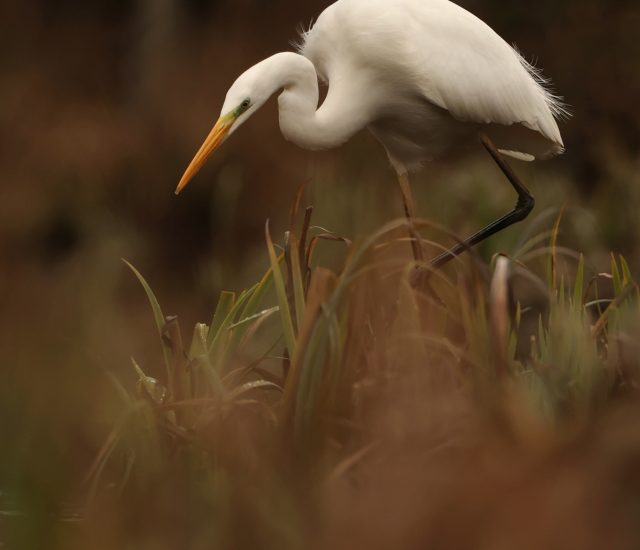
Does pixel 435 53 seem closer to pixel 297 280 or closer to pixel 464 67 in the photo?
pixel 464 67

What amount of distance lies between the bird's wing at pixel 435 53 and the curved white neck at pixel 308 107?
98 millimetres

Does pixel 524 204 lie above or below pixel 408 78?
below

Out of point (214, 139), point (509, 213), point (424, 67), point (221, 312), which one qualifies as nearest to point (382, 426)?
point (221, 312)

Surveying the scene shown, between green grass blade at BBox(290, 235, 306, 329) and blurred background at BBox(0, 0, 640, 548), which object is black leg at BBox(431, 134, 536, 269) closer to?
blurred background at BBox(0, 0, 640, 548)

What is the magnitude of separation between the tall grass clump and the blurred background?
167 centimetres

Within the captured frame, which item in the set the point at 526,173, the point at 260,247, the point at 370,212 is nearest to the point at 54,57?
the point at 260,247

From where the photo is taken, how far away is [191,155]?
20.1ft

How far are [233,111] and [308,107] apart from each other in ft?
1.01

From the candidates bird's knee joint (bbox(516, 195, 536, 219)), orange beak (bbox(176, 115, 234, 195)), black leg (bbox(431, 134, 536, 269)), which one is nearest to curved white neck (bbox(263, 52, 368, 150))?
orange beak (bbox(176, 115, 234, 195))

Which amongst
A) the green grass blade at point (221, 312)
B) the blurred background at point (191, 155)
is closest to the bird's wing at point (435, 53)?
the green grass blade at point (221, 312)

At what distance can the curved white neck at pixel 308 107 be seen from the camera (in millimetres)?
2416

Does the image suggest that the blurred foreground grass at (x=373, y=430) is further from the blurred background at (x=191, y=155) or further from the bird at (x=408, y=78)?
the blurred background at (x=191, y=155)

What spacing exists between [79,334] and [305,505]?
84 centimetres

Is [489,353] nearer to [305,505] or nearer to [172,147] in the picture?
[305,505]
